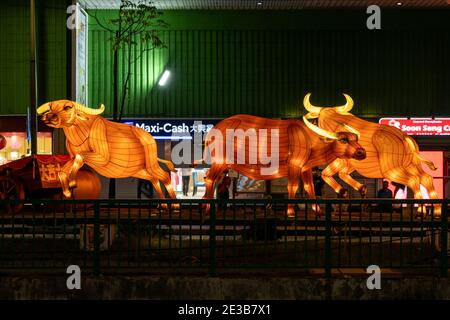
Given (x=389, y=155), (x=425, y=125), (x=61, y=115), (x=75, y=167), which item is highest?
(x=425, y=125)

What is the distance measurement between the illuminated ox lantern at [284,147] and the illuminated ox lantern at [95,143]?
58.5 inches

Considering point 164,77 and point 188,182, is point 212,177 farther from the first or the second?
point 164,77

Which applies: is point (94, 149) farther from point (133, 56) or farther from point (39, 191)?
point (133, 56)

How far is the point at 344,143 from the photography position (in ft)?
40.6

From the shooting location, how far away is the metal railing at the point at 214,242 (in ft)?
26.6

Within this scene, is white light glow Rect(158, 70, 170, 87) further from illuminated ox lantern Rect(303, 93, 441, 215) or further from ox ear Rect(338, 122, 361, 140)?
ox ear Rect(338, 122, 361, 140)

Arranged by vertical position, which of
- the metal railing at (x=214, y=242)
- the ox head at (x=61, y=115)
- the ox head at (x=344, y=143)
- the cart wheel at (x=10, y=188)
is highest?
the ox head at (x=61, y=115)

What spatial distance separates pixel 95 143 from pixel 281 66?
11577mm

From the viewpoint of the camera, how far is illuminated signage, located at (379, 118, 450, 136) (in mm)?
22391

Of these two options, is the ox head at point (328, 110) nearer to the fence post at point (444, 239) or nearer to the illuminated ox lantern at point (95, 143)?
the illuminated ox lantern at point (95, 143)

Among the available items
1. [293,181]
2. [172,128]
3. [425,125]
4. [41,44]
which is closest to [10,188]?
[293,181]

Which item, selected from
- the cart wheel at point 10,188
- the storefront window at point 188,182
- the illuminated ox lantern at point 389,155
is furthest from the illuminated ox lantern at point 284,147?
the storefront window at point 188,182

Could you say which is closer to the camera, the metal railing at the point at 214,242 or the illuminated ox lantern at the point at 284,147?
the metal railing at the point at 214,242

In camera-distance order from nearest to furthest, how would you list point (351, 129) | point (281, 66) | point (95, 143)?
point (351, 129) < point (95, 143) < point (281, 66)
